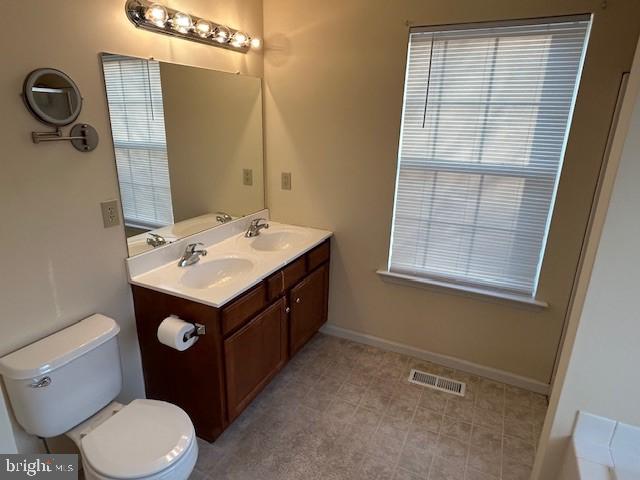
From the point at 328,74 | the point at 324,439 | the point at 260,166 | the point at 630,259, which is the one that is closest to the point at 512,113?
the point at 328,74

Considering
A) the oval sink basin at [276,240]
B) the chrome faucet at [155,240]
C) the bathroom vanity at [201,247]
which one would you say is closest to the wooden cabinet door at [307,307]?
the bathroom vanity at [201,247]

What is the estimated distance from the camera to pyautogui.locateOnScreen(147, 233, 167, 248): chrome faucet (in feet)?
6.46

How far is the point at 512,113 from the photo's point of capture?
2.08 m

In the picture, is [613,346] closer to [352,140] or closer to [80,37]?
[352,140]

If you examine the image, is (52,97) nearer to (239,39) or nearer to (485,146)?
(239,39)

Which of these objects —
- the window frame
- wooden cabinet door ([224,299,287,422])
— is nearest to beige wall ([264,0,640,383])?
the window frame

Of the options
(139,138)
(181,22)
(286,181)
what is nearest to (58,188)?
(139,138)

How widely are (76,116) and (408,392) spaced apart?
2273mm

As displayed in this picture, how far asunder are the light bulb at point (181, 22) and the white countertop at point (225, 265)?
3.59ft

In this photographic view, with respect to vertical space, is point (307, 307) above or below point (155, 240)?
below

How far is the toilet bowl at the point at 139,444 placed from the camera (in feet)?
4.31

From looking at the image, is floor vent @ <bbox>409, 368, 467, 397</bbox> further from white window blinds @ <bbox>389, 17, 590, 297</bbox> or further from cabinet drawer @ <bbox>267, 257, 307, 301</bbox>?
cabinet drawer @ <bbox>267, 257, 307, 301</bbox>

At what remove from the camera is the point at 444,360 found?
262cm

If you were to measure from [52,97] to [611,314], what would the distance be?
205cm
